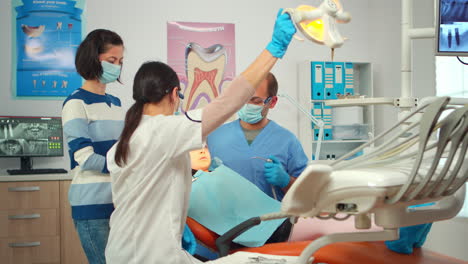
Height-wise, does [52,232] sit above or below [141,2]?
below

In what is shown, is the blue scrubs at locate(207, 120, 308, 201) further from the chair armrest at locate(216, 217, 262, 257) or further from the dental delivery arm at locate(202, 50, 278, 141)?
the dental delivery arm at locate(202, 50, 278, 141)

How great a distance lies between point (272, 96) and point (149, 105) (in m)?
0.96

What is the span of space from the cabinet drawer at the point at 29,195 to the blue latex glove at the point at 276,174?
2.02m

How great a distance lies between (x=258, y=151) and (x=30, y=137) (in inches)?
88.8

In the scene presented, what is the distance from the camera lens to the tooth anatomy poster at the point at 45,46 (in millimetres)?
4164

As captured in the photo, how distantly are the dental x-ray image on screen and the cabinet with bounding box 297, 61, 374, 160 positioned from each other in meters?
2.12

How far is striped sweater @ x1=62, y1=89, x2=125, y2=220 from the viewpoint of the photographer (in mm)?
1885

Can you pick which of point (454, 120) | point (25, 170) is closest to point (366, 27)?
point (25, 170)

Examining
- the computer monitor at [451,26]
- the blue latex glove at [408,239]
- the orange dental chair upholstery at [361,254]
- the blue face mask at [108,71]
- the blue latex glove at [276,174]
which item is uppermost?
the computer monitor at [451,26]

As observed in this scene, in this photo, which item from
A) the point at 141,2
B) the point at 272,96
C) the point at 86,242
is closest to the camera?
the point at 86,242

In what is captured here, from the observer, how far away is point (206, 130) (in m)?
1.42

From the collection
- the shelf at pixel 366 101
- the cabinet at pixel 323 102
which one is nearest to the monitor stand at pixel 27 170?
the cabinet at pixel 323 102

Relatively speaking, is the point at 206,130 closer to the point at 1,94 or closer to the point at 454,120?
the point at 454,120

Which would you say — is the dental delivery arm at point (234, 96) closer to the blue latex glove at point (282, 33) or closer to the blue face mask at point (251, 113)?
the blue latex glove at point (282, 33)
